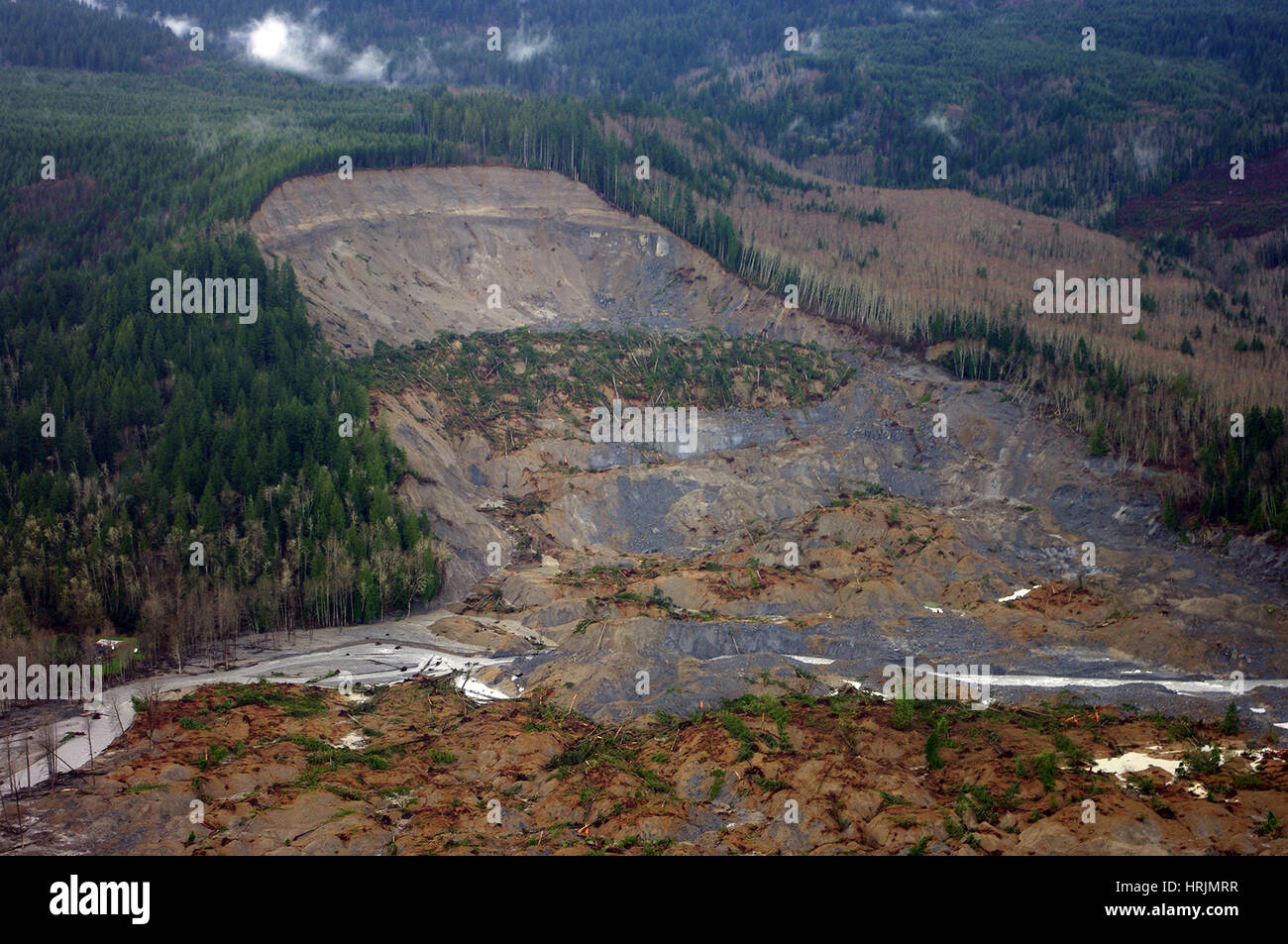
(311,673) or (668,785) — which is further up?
(311,673)

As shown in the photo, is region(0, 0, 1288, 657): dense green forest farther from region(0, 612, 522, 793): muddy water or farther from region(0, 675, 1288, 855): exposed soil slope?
region(0, 675, 1288, 855): exposed soil slope

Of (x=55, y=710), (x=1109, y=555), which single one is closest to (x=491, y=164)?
(x=1109, y=555)

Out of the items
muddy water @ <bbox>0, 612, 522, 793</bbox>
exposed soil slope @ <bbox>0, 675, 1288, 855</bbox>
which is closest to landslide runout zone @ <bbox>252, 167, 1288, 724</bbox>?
muddy water @ <bbox>0, 612, 522, 793</bbox>

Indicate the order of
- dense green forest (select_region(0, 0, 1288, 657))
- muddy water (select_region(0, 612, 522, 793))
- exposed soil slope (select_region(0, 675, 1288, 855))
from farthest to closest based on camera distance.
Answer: dense green forest (select_region(0, 0, 1288, 657)) < muddy water (select_region(0, 612, 522, 793)) < exposed soil slope (select_region(0, 675, 1288, 855))

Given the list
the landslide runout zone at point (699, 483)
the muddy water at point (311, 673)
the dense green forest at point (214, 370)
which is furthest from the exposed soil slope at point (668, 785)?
the dense green forest at point (214, 370)

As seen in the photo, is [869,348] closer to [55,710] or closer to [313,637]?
[313,637]

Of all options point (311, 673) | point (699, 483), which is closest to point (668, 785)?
point (311, 673)

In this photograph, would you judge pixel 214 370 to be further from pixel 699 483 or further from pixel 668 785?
pixel 668 785
